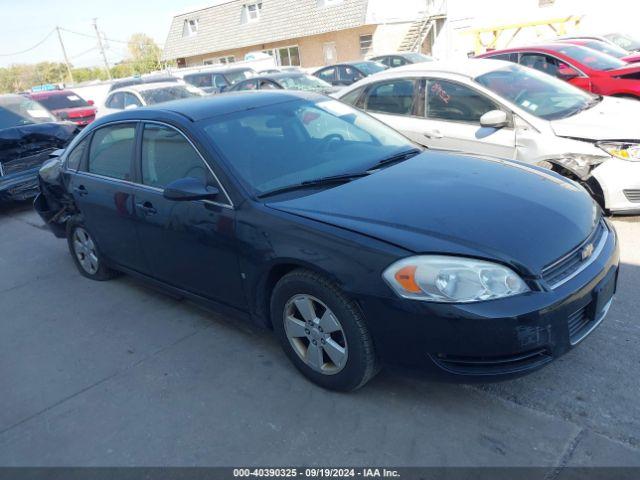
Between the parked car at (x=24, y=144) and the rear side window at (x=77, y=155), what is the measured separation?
3.84 meters

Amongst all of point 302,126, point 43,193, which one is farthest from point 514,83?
point 43,193

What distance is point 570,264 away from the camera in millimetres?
2725

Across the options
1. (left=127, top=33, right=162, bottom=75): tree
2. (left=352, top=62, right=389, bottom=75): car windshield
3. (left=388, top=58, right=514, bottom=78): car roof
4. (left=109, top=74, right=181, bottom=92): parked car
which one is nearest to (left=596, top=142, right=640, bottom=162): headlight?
(left=388, top=58, right=514, bottom=78): car roof

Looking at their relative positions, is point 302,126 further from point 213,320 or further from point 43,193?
point 43,193

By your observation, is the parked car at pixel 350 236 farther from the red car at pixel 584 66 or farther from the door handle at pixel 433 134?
the red car at pixel 584 66

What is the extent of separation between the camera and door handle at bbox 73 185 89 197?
4652 millimetres

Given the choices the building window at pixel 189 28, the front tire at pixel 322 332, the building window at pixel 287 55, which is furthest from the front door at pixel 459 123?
the building window at pixel 189 28

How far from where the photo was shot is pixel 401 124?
19.9 feet

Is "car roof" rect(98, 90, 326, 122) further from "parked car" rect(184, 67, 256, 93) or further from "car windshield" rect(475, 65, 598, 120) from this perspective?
"parked car" rect(184, 67, 256, 93)

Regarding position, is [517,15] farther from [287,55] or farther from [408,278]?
[408,278]

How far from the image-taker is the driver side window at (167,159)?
354cm

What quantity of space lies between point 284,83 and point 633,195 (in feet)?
29.6

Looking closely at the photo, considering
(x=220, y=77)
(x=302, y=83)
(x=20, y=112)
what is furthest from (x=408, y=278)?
(x=220, y=77)

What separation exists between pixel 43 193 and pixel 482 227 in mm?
4580
